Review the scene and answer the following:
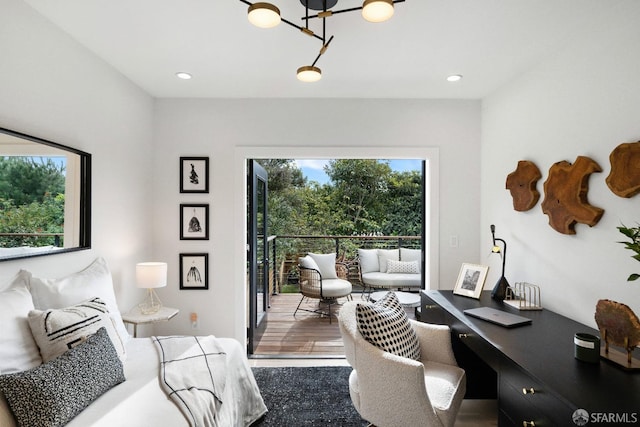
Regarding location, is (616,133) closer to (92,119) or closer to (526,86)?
(526,86)

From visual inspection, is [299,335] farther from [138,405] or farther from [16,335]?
[16,335]

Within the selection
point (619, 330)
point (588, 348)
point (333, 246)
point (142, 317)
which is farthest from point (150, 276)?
point (333, 246)

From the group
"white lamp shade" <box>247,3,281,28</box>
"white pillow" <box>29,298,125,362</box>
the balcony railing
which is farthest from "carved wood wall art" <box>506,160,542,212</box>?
the balcony railing

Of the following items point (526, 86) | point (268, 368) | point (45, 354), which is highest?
point (526, 86)

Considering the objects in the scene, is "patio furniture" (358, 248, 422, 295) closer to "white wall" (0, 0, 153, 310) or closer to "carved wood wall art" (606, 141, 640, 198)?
"white wall" (0, 0, 153, 310)

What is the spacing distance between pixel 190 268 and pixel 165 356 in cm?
145

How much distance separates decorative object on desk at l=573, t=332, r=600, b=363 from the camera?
1.49 meters

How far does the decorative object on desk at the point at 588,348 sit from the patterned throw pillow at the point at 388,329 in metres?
0.85

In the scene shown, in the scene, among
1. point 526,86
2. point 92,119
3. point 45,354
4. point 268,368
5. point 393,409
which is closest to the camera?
point 45,354

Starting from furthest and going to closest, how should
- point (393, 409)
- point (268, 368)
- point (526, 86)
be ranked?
1. point (268, 368)
2. point (526, 86)
3. point (393, 409)

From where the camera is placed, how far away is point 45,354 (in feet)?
5.07

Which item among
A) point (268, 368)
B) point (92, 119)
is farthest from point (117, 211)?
point (268, 368)

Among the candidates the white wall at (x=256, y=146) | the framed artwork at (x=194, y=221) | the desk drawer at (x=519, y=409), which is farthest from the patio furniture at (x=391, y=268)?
the desk drawer at (x=519, y=409)

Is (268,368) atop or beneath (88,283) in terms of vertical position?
beneath
